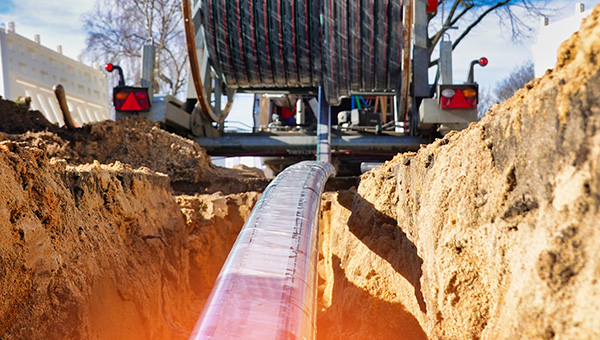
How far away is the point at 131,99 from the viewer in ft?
20.0

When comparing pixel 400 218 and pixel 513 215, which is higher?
pixel 513 215

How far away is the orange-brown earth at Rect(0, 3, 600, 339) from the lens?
52.5 inches

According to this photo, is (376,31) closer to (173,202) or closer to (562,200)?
(173,202)

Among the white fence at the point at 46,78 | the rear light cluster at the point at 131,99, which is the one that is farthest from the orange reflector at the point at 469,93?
the white fence at the point at 46,78

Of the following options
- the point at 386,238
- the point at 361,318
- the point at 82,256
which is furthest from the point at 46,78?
the point at 361,318

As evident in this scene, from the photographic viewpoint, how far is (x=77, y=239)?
2.68m

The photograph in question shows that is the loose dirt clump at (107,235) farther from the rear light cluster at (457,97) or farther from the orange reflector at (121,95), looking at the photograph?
the rear light cluster at (457,97)

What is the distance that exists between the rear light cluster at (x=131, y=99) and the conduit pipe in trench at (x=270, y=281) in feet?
12.3

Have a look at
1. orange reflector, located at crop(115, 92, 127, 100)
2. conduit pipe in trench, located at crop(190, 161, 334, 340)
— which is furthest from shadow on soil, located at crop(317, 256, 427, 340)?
orange reflector, located at crop(115, 92, 127, 100)

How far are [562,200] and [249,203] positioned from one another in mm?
3931

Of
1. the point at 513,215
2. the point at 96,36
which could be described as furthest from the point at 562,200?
the point at 96,36

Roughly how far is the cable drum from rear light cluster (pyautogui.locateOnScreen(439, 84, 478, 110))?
28.7 inches

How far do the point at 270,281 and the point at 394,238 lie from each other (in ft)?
5.32

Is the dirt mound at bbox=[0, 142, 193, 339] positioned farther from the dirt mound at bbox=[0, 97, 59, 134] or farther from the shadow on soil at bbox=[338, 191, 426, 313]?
the dirt mound at bbox=[0, 97, 59, 134]
